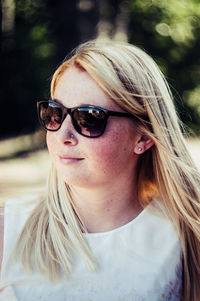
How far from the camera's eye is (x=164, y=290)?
2.10 metres

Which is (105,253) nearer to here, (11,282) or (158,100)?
(11,282)

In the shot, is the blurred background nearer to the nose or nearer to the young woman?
the young woman

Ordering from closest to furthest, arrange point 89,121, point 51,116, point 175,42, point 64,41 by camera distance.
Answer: point 89,121 < point 51,116 < point 64,41 < point 175,42

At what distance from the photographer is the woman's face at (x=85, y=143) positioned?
205cm

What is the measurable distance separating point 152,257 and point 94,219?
1.02ft

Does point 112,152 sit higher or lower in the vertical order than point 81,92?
lower

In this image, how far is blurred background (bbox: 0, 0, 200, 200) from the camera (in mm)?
9594

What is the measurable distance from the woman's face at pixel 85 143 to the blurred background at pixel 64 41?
6620mm

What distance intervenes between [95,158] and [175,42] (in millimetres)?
10289

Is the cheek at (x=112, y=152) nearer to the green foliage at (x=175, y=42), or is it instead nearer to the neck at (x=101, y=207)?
the neck at (x=101, y=207)

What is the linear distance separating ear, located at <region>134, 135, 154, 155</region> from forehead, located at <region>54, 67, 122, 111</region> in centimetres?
23

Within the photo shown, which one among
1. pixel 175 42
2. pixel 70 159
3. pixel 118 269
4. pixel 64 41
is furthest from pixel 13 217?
pixel 175 42

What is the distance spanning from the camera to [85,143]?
6.73 feet

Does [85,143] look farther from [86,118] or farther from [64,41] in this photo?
[64,41]
